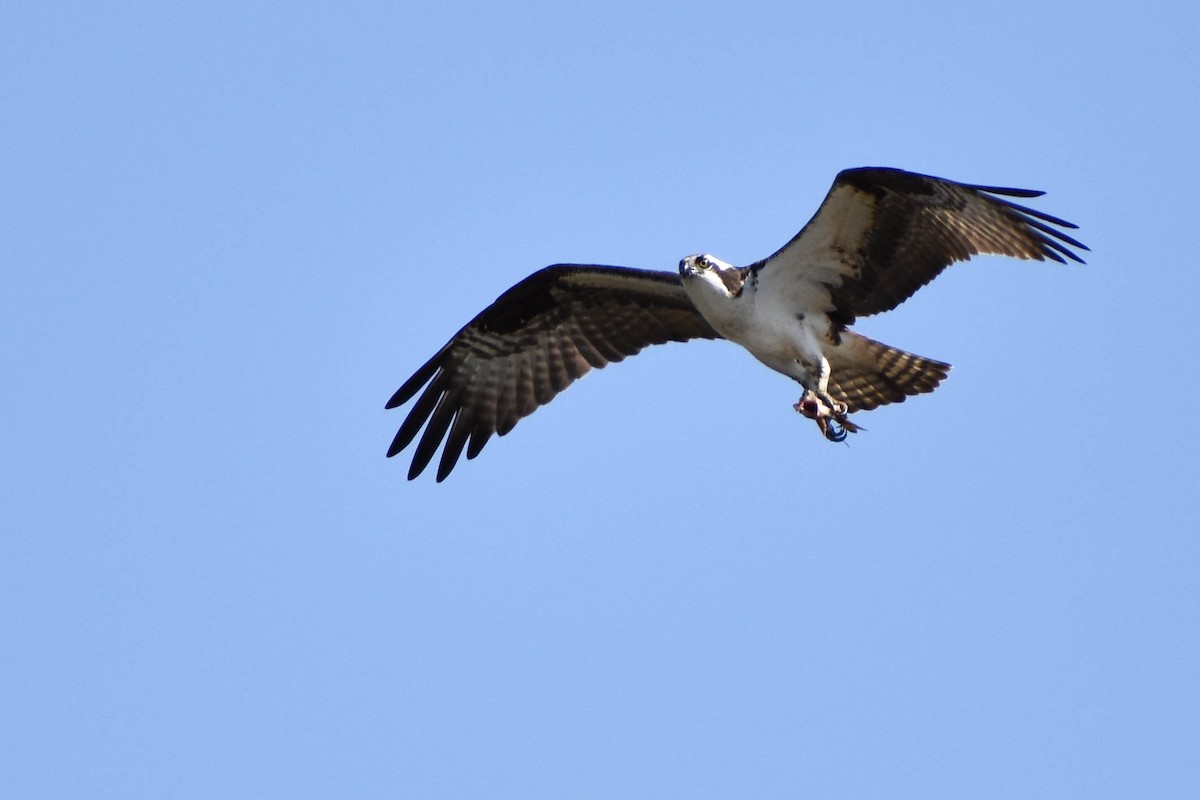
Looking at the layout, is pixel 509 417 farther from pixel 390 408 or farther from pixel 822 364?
pixel 822 364

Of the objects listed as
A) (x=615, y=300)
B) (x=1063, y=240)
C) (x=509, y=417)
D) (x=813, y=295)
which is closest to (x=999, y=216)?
(x=1063, y=240)

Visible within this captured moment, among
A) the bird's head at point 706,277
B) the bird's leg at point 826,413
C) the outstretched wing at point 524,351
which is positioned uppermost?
the outstretched wing at point 524,351

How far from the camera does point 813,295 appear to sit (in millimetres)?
13320

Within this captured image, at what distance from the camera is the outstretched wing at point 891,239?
1248 centimetres

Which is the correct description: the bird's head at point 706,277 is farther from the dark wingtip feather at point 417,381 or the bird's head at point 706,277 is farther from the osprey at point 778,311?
the dark wingtip feather at point 417,381

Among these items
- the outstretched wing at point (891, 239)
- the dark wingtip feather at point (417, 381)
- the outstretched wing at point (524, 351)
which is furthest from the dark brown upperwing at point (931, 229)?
the dark wingtip feather at point (417, 381)

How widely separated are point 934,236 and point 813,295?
0.96 meters

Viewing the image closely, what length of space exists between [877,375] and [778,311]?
97cm

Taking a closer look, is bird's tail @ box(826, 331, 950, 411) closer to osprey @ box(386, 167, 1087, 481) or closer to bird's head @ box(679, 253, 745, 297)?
osprey @ box(386, 167, 1087, 481)

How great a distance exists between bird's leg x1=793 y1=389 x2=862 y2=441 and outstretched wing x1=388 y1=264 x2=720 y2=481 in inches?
53.5

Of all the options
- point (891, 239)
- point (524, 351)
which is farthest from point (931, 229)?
point (524, 351)

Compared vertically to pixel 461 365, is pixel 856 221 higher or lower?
lower

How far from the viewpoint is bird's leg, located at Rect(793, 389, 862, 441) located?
12930 millimetres

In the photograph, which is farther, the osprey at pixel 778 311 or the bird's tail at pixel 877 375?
the bird's tail at pixel 877 375
